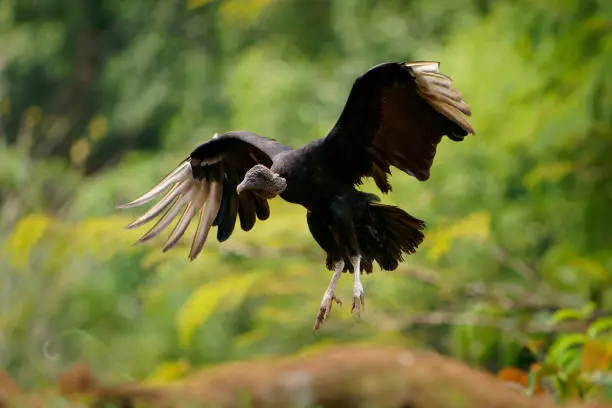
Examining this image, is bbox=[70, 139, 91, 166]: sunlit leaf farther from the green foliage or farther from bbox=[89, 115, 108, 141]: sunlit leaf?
the green foliage

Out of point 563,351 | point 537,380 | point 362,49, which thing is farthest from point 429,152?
point 362,49

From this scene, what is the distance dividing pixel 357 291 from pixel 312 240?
456cm

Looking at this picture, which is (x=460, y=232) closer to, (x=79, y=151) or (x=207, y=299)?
(x=207, y=299)

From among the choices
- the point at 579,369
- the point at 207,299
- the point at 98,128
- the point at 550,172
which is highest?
the point at 98,128

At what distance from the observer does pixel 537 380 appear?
10.9 ft

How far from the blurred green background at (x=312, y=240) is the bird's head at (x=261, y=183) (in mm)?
2072

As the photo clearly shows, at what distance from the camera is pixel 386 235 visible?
2318 millimetres

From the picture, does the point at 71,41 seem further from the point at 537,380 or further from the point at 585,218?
the point at 537,380

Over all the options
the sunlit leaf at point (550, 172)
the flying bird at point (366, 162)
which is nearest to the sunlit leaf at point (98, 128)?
the sunlit leaf at point (550, 172)

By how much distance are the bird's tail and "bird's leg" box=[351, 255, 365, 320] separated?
12cm

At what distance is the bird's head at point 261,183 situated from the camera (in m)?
2.02

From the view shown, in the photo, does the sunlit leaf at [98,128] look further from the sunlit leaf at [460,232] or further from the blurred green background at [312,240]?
the sunlit leaf at [460,232]

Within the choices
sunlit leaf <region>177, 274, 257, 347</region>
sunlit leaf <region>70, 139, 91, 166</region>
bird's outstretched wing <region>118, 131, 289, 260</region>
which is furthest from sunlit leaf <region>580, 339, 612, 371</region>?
sunlit leaf <region>70, 139, 91, 166</region>

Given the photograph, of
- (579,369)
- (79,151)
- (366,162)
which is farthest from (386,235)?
(79,151)
